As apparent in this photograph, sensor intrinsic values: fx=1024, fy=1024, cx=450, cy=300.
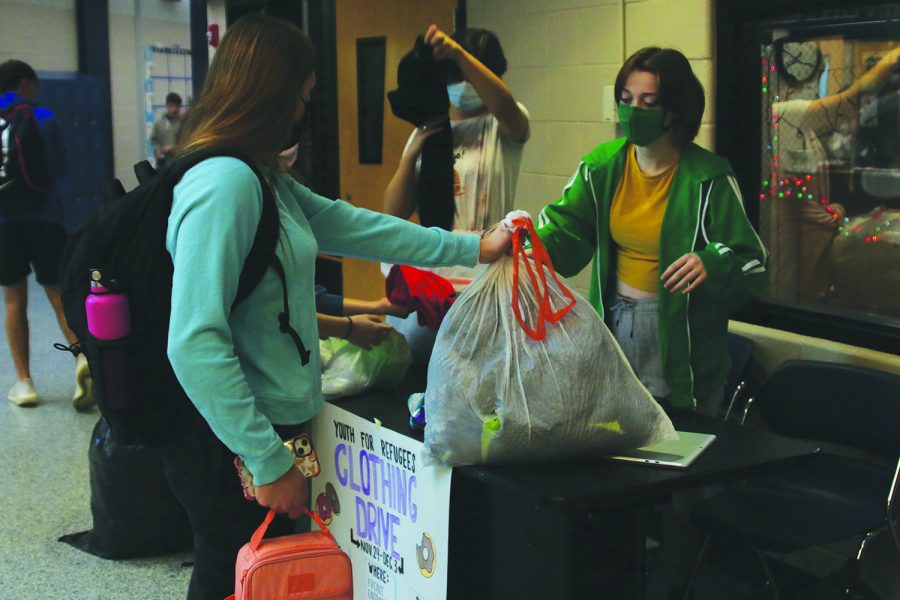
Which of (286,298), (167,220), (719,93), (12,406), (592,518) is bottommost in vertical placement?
(12,406)

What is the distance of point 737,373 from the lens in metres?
2.83

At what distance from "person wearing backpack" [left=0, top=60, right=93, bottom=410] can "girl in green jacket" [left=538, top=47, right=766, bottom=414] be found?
2.86 m

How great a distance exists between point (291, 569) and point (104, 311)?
514mm

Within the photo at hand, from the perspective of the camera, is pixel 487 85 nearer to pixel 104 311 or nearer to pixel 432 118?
pixel 432 118

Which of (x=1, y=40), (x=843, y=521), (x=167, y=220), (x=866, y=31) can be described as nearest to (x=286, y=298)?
(x=167, y=220)

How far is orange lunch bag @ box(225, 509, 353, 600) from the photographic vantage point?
1629mm

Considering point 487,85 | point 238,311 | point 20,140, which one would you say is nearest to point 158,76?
point 20,140

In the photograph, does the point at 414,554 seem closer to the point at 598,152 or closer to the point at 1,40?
the point at 598,152

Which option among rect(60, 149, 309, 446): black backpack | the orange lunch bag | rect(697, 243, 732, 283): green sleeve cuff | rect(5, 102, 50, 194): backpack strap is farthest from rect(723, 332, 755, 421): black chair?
rect(5, 102, 50, 194): backpack strap

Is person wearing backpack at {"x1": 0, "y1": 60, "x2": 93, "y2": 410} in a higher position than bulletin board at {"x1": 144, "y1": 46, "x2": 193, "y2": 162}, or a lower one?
lower

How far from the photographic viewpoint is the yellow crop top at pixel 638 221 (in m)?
2.38

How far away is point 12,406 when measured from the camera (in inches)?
184

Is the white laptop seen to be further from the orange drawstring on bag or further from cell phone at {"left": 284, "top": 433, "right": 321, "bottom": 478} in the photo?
cell phone at {"left": 284, "top": 433, "right": 321, "bottom": 478}

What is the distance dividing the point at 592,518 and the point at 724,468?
260mm
